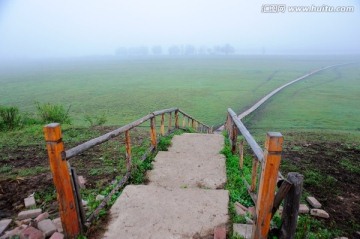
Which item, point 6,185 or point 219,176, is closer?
point 219,176

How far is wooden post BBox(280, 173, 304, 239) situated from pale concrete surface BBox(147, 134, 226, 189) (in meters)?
1.64

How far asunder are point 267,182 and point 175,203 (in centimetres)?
150

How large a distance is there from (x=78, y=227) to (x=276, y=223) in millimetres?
2313

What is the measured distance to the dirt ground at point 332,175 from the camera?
15.6ft

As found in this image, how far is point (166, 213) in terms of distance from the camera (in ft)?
11.1

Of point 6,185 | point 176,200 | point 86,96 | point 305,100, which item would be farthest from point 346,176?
point 86,96

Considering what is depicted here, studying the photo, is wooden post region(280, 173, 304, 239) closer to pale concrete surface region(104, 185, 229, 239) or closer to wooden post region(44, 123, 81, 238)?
pale concrete surface region(104, 185, 229, 239)

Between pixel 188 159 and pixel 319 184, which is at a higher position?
pixel 188 159

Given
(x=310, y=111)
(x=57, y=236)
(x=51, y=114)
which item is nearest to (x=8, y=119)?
(x=51, y=114)

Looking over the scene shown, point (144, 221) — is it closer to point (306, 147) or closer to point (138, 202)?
point (138, 202)

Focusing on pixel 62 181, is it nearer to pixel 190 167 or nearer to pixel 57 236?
pixel 57 236

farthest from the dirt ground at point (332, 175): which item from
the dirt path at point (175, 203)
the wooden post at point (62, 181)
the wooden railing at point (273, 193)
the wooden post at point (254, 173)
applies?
the wooden post at point (62, 181)

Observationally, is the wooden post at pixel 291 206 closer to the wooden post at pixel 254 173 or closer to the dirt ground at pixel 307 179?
the wooden post at pixel 254 173

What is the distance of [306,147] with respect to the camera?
926 cm
